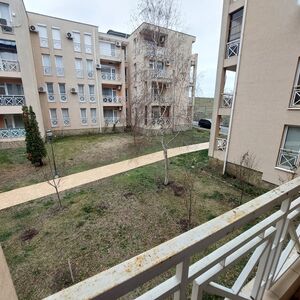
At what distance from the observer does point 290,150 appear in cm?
657

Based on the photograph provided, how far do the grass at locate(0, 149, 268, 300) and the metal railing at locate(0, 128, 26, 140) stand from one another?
31.7ft

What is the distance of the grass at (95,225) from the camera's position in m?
4.05

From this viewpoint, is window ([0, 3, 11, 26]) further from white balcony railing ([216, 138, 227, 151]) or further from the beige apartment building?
white balcony railing ([216, 138, 227, 151])

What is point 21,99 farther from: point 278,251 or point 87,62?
point 278,251

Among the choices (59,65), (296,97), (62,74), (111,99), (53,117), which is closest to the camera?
(296,97)

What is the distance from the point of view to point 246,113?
7766 mm

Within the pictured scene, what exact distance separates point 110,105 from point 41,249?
1724cm

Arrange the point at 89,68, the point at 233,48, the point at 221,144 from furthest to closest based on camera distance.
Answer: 1. the point at 89,68
2. the point at 221,144
3. the point at 233,48

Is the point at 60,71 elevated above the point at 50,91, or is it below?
above

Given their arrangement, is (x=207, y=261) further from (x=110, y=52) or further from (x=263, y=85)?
(x=110, y=52)

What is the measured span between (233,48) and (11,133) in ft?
51.0

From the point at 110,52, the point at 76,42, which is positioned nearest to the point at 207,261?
the point at 76,42

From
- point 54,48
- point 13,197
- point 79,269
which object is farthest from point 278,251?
point 54,48

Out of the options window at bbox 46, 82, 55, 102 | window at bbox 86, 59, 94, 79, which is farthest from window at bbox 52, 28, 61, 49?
window at bbox 46, 82, 55, 102
